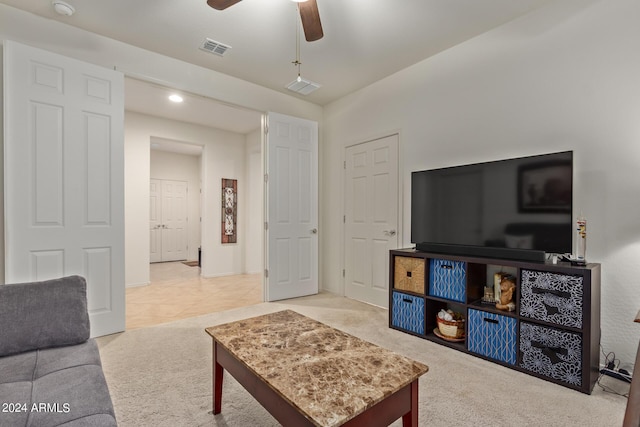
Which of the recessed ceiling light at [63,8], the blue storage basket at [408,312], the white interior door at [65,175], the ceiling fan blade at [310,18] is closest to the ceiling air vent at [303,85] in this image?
the ceiling fan blade at [310,18]

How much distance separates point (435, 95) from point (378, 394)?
2.97 metres

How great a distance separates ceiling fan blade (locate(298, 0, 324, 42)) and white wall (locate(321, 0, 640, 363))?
1.61m

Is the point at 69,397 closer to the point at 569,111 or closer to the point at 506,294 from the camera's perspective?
the point at 506,294

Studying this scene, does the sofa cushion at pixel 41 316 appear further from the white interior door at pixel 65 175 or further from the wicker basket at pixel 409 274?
the wicker basket at pixel 409 274

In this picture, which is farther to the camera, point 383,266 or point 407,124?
point 383,266

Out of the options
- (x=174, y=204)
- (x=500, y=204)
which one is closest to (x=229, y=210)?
(x=174, y=204)

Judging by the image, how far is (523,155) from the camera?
256 cm

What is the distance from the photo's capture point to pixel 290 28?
9.05ft

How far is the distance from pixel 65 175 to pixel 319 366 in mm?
2700

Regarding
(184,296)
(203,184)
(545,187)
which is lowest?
(184,296)

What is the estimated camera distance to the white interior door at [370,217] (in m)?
3.64

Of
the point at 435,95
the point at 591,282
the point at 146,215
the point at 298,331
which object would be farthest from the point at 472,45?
the point at 146,215

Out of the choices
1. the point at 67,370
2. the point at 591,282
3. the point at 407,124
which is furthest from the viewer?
the point at 407,124

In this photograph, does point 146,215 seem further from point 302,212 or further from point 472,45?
point 472,45
